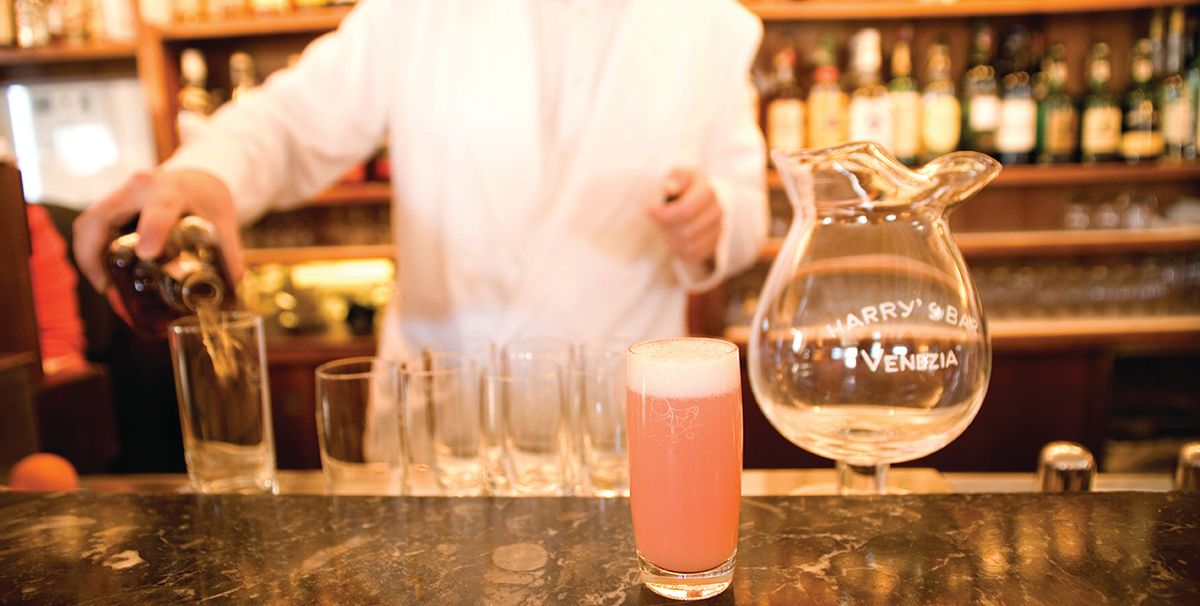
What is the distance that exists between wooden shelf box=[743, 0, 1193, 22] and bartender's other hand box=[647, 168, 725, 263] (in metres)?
1.34

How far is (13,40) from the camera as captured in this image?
2.72m

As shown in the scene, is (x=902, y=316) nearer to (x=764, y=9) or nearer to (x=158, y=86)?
(x=764, y=9)

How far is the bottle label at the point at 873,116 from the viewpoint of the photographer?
2.40 metres

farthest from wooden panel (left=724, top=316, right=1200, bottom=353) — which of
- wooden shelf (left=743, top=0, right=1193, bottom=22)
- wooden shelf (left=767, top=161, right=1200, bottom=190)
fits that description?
wooden shelf (left=743, top=0, right=1193, bottom=22)

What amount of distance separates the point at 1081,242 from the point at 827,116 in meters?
0.92

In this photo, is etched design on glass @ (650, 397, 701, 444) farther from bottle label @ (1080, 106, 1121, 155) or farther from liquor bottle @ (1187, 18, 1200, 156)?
liquor bottle @ (1187, 18, 1200, 156)

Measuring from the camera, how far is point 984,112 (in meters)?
2.43

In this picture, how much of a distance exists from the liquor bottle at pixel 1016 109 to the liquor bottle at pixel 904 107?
253 millimetres

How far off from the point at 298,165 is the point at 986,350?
1284 millimetres

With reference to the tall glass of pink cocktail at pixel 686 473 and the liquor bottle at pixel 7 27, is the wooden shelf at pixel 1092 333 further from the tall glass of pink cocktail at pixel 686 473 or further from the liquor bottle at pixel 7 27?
the liquor bottle at pixel 7 27

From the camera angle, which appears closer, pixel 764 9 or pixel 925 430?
pixel 925 430

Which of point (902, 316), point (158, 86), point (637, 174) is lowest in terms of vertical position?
point (902, 316)

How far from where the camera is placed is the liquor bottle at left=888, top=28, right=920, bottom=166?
2432 millimetres

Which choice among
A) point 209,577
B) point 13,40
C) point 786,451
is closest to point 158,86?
point 13,40
